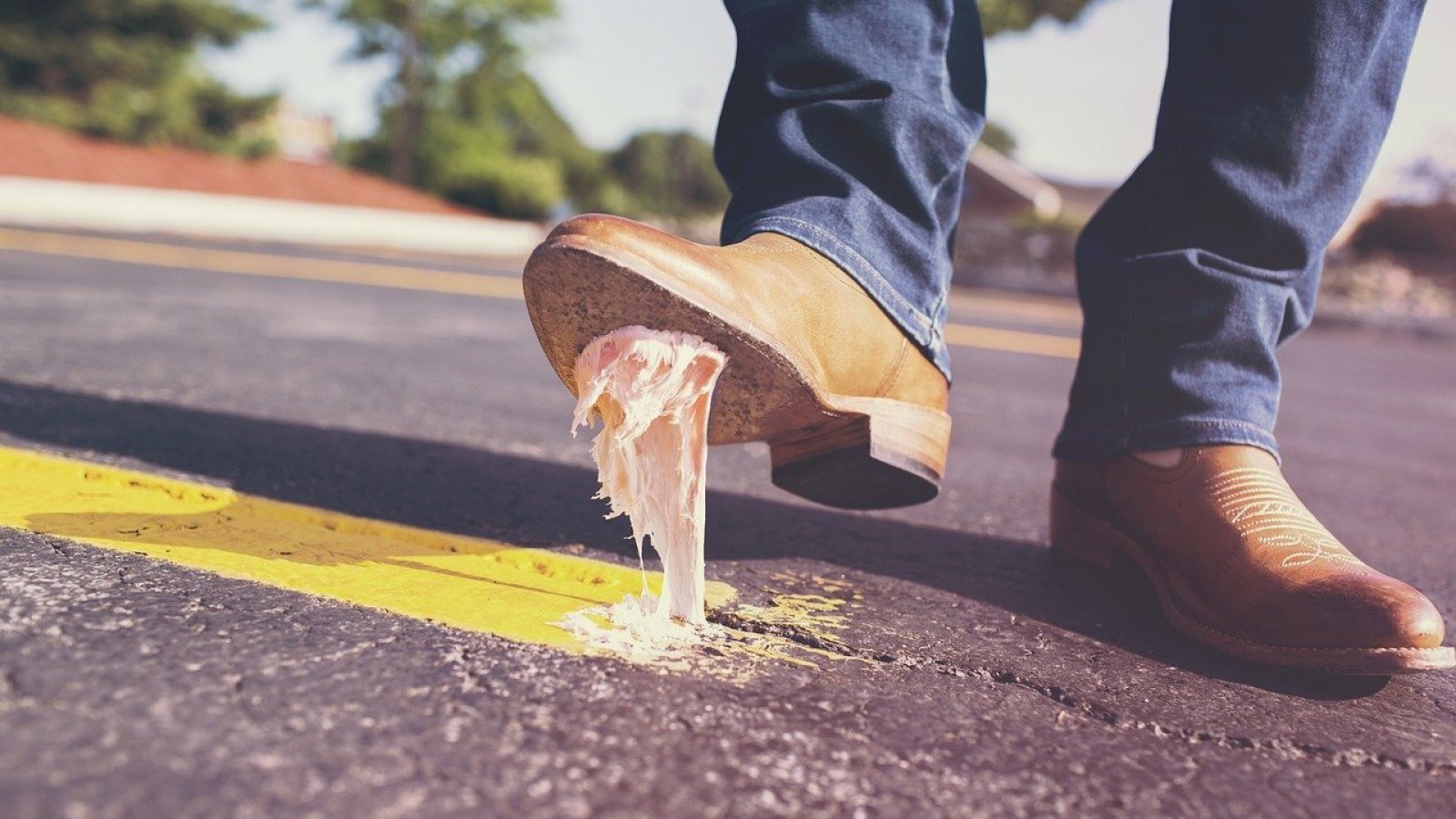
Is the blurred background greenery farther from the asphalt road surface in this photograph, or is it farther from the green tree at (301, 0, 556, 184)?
the asphalt road surface

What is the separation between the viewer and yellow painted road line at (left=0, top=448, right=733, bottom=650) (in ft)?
3.63

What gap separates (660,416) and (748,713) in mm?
327

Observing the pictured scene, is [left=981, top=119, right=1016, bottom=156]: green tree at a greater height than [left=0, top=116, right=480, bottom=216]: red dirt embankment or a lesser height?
greater

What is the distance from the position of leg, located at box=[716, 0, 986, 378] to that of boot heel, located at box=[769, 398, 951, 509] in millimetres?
113

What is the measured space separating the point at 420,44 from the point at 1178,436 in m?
35.7

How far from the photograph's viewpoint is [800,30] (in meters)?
1.39

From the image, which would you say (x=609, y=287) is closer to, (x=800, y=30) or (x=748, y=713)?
(x=748, y=713)

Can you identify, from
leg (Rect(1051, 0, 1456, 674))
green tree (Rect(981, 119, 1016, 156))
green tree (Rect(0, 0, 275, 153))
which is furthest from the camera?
green tree (Rect(981, 119, 1016, 156))

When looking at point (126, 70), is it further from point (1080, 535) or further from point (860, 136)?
point (1080, 535)

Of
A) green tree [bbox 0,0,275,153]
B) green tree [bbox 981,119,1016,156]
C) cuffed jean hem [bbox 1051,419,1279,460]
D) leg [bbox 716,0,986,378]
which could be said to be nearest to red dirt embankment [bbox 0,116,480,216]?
green tree [bbox 0,0,275,153]

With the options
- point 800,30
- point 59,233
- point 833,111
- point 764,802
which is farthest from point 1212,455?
point 59,233

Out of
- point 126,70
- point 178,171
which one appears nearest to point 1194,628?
point 178,171

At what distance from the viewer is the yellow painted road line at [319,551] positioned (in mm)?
1107

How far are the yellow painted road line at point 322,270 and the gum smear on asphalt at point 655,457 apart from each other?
500 centimetres
